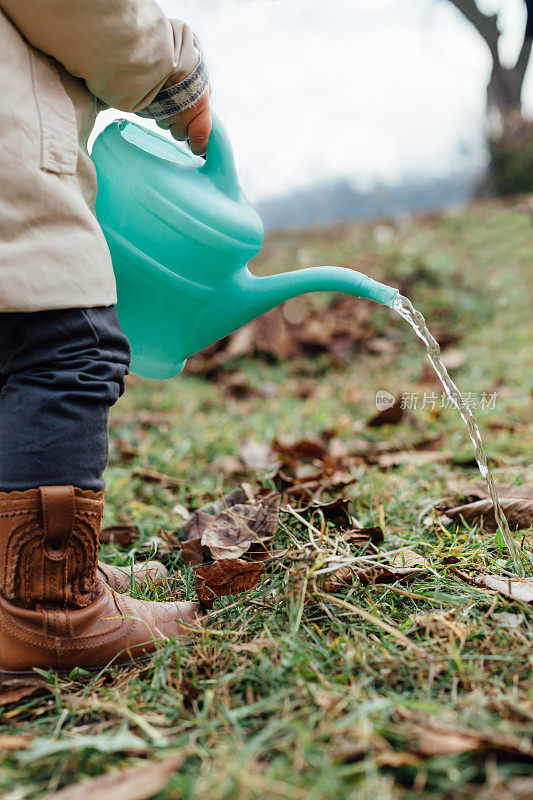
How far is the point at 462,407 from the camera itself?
147 cm

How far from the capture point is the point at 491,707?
3.02 ft

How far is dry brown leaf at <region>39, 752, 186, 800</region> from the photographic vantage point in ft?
2.58

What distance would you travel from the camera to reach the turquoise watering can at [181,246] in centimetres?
137

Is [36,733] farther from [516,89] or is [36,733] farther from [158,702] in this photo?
[516,89]

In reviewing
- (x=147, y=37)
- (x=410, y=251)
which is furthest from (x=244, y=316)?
(x=410, y=251)

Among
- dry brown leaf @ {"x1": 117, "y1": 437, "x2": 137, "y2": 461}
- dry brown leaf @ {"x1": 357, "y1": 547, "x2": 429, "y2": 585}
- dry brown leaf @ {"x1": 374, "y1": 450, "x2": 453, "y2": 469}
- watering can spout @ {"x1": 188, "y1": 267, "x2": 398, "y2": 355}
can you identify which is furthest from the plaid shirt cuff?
dry brown leaf @ {"x1": 117, "y1": 437, "x2": 137, "y2": 461}

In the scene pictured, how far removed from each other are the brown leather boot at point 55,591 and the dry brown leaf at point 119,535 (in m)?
0.53

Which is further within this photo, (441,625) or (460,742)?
(441,625)

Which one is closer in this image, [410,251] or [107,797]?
[107,797]

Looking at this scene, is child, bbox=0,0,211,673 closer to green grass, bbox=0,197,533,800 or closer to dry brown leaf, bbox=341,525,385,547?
green grass, bbox=0,197,533,800

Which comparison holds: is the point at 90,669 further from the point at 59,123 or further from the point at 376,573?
the point at 59,123

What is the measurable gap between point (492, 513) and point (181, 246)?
0.98 metres

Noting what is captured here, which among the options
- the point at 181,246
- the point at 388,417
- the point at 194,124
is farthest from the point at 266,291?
the point at 388,417

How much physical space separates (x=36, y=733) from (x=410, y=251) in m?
4.49
